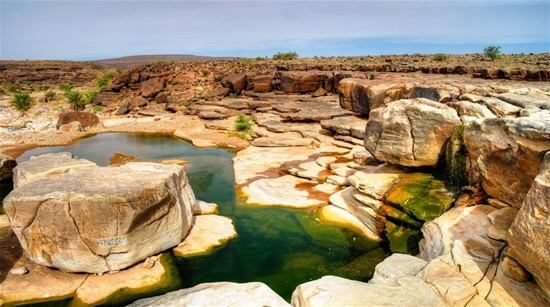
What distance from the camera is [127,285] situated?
7.59 metres

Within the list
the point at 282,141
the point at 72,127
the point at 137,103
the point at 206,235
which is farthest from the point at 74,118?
the point at 206,235

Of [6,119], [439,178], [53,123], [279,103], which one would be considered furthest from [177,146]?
[6,119]

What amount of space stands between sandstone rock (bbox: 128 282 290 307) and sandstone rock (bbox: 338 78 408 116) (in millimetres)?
11702

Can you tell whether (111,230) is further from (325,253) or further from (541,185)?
(541,185)

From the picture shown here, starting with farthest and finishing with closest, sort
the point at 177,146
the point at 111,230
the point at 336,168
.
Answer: the point at 177,146 → the point at 336,168 → the point at 111,230

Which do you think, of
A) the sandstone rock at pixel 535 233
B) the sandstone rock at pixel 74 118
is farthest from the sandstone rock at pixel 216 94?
the sandstone rock at pixel 535 233

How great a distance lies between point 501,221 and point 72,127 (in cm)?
2614

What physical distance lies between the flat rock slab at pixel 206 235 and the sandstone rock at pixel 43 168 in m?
3.58

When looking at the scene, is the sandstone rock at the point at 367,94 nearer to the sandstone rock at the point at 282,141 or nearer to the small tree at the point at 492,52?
the sandstone rock at the point at 282,141

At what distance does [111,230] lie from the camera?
7.70 metres

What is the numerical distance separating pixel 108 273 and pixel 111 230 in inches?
41.5

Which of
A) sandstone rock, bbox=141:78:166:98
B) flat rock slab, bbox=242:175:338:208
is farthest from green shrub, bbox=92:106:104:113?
flat rock slab, bbox=242:175:338:208

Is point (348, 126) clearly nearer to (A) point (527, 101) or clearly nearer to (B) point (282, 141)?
(B) point (282, 141)

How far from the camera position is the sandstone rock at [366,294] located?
539cm
